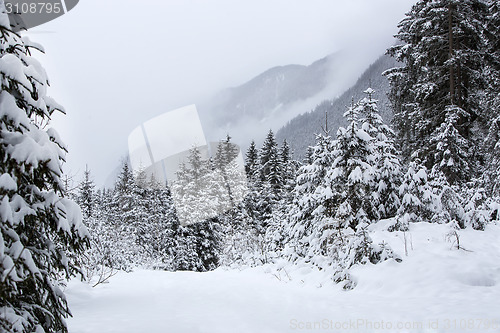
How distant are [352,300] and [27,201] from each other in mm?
4546

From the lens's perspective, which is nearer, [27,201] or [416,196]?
[27,201]

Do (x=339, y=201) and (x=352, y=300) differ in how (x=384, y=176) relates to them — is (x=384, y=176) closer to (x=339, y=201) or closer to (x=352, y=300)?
(x=339, y=201)

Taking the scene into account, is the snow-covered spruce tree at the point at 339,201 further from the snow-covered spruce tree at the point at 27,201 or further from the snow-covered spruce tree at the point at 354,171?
the snow-covered spruce tree at the point at 27,201

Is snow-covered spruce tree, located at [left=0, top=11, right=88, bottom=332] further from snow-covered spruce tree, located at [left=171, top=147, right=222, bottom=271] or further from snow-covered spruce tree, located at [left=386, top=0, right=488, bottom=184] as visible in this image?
snow-covered spruce tree, located at [left=171, top=147, right=222, bottom=271]

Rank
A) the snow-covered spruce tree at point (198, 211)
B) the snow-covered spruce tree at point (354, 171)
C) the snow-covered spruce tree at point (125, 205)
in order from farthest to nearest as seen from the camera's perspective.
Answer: the snow-covered spruce tree at point (125, 205) < the snow-covered spruce tree at point (198, 211) < the snow-covered spruce tree at point (354, 171)

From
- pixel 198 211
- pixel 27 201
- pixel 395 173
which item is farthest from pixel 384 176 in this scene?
pixel 198 211

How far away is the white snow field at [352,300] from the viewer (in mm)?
3812

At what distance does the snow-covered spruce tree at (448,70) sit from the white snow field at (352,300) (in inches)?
329

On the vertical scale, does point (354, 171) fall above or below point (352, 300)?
above

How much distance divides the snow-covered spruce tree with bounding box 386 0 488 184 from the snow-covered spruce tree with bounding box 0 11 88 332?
1393 centimetres

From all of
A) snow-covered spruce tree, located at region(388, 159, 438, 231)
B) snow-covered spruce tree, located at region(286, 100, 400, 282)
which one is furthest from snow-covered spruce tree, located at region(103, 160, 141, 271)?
snow-covered spruce tree, located at region(388, 159, 438, 231)

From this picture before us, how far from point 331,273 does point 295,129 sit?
602 ft

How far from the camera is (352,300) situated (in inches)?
199

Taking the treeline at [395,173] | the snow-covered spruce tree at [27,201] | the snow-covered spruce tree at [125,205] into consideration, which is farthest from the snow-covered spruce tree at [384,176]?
the snow-covered spruce tree at [125,205]
